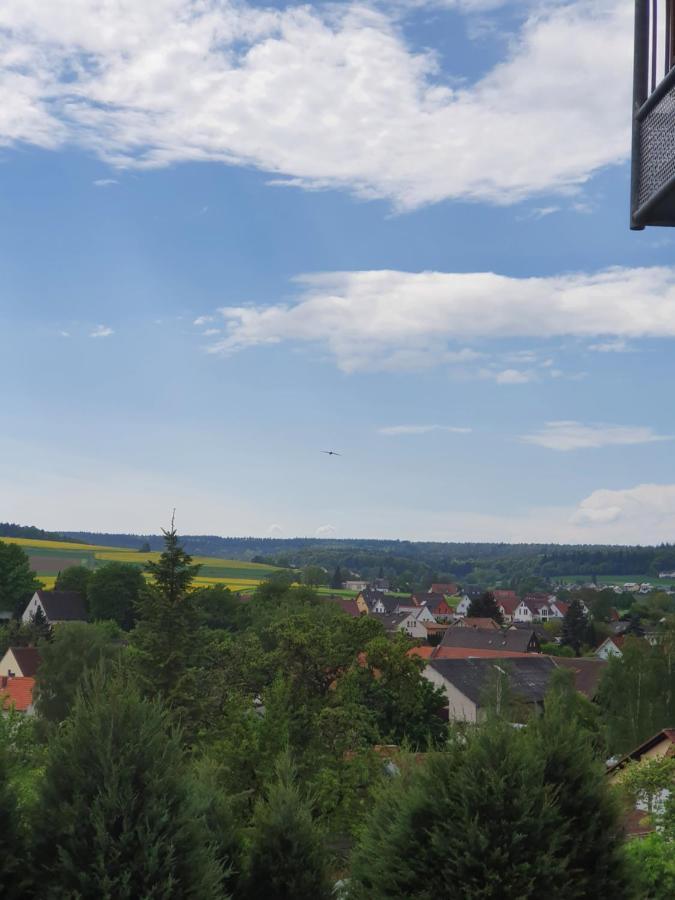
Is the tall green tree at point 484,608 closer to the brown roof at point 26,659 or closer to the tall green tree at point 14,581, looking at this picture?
the tall green tree at point 14,581

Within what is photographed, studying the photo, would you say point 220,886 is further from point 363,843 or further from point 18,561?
point 18,561

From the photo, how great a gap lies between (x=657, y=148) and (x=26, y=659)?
2789 inches

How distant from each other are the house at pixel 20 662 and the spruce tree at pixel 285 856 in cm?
6034

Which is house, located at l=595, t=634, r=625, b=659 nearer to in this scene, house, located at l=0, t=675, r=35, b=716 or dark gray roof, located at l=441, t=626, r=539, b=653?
dark gray roof, located at l=441, t=626, r=539, b=653

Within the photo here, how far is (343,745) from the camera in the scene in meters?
29.5

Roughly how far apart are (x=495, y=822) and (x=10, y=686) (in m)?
53.4

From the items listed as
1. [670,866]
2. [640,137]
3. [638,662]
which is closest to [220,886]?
[670,866]

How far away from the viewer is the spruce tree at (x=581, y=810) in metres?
11.6

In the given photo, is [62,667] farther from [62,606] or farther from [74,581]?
[74,581]

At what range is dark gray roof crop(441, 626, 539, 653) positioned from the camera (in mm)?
85250

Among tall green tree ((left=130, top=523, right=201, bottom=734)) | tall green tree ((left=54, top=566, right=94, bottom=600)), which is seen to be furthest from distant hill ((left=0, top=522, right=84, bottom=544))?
tall green tree ((left=130, top=523, right=201, bottom=734))

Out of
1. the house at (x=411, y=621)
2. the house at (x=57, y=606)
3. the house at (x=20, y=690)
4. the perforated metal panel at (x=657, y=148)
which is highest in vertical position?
the perforated metal panel at (x=657, y=148)

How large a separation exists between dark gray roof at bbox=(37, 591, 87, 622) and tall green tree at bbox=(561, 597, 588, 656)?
53090 millimetres

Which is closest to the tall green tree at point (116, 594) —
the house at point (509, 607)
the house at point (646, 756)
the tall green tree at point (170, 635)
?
the tall green tree at point (170, 635)
